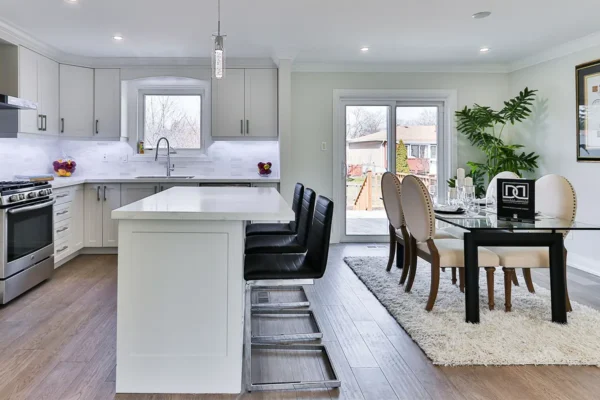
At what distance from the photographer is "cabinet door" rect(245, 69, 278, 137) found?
5371mm

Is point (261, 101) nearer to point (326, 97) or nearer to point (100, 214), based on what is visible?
point (326, 97)

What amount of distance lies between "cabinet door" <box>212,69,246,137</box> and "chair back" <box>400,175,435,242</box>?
272 cm

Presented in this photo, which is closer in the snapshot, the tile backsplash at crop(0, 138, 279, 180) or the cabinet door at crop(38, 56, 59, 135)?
the cabinet door at crop(38, 56, 59, 135)

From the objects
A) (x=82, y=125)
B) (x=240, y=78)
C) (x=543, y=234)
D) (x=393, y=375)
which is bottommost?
(x=393, y=375)

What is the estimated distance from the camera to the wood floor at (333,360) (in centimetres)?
201

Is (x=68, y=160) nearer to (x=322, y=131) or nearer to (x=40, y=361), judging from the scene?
(x=322, y=131)

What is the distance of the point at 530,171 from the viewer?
5289 millimetres

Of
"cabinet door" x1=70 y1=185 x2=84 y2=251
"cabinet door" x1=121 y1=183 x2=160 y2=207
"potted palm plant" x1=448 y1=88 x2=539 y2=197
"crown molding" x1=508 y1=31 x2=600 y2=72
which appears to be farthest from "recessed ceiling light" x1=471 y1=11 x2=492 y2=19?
"cabinet door" x1=70 y1=185 x2=84 y2=251

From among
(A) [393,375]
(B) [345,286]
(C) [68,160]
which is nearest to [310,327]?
(A) [393,375]

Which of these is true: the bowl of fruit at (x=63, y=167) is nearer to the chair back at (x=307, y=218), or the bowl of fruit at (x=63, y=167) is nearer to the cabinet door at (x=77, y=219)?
the cabinet door at (x=77, y=219)

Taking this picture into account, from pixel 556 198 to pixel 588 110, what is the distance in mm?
1680

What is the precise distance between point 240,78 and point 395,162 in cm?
229

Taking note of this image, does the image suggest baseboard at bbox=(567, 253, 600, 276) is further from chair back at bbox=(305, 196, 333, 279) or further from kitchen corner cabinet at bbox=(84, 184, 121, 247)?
kitchen corner cabinet at bbox=(84, 184, 121, 247)

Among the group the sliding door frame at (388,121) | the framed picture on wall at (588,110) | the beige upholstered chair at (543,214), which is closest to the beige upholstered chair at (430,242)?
the beige upholstered chair at (543,214)
